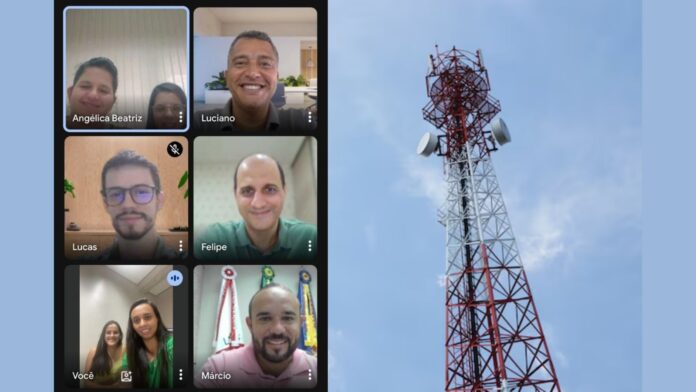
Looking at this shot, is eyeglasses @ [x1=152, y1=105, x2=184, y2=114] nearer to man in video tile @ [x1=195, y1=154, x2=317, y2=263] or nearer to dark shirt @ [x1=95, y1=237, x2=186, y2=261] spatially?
man in video tile @ [x1=195, y1=154, x2=317, y2=263]

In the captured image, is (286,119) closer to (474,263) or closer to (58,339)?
(58,339)

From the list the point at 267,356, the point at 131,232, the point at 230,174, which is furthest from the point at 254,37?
the point at 267,356

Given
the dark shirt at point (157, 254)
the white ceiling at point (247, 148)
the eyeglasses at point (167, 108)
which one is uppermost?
the eyeglasses at point (167, 108)

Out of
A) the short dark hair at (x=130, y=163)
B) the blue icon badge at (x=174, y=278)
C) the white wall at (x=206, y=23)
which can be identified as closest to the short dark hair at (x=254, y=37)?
the white wall at (x=206, y=23)

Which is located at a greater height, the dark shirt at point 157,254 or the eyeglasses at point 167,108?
the eyeglasses at point 167,108

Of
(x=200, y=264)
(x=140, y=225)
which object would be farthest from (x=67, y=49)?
(x=200, y=264)

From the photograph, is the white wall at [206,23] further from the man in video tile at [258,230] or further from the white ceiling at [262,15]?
the man in video tile at [258,230]
